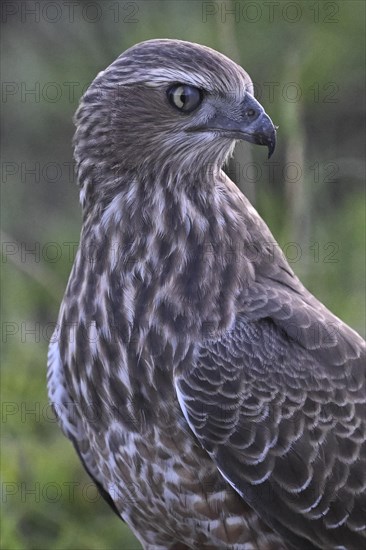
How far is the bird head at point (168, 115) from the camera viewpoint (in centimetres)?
429

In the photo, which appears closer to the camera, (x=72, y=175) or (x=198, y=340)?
(x=198, y=340)

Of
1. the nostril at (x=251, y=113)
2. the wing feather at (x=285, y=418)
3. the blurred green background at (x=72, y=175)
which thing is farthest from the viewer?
the blurred green background at (x=72, y=175)

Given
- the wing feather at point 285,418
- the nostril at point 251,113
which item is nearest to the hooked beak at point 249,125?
the nostril at point 251,113

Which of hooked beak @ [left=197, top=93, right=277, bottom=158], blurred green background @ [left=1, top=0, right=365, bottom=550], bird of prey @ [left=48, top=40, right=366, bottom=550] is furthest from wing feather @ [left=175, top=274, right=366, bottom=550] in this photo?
blurred green background @ [left=1, top=0, right=365, bottom=550]

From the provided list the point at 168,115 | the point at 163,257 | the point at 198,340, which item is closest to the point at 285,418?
the point at 198,340

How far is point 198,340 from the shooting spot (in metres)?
4.28

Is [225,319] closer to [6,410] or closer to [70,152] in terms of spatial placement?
[6,410]

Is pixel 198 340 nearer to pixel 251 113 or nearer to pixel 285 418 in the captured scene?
pixel 285 418

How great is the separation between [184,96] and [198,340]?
86cm

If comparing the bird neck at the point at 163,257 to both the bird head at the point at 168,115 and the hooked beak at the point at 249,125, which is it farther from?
the hooked beak at the point at 249,125

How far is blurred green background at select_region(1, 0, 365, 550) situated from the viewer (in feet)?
18.5

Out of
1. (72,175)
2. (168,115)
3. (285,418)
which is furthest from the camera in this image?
(72,175)

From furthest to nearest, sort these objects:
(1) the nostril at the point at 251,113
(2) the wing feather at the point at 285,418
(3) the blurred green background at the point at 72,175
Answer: (3) the blurred green background at the point at 72,175, (1) the nostril at the point at 251,113, (2) the wing feather at the point at 285,418

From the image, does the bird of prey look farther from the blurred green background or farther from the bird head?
the blurred green background
